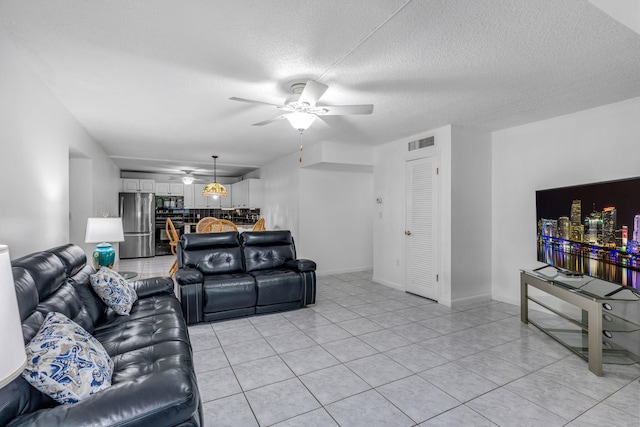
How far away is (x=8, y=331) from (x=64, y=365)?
656mm

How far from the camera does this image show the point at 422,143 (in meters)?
4.69

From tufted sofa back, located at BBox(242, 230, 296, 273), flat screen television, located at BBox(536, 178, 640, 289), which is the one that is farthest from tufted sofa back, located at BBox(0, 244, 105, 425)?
flat screen television, located at BBox(536, 178, 640, 289)

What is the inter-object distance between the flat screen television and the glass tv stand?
5.8 inches

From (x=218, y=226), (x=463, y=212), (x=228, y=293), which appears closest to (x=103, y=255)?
(x=228, y=293)

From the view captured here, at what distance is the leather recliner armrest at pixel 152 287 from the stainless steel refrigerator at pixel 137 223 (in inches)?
232

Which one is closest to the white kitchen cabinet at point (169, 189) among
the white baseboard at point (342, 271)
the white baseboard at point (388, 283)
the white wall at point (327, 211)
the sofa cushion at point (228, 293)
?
the white wall at point (327, 211)

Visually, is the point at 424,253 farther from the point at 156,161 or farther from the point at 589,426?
the point at 156,161

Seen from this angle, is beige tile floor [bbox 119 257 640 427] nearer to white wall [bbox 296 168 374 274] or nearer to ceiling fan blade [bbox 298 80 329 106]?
ceiling fan blade [bbox 298 80 329 106]

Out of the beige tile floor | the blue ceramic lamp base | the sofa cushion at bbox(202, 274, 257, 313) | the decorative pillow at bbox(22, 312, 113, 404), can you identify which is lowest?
the beige tile floor

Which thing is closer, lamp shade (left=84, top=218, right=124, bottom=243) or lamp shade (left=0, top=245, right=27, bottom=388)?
lamp shade (left=0, top=245, right=27, bottom=388)

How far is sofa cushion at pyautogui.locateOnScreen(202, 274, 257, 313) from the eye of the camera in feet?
12.0

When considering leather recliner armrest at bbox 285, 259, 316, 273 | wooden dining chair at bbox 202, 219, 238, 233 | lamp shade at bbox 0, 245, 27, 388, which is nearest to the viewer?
lamp shade at bbox 0, 245, 27, 388

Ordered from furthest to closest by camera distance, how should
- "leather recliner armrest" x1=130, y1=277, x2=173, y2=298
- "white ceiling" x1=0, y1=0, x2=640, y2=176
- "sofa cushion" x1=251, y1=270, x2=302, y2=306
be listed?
"sofa cushion" x1=251, y1=270, x2=302, y2=306
"leather recliner armrest" x1=130, y1=277, x2=173, y2=298
"white ceiling" x1=0, y1=0, x2=640, y2=176

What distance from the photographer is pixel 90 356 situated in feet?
4.57
